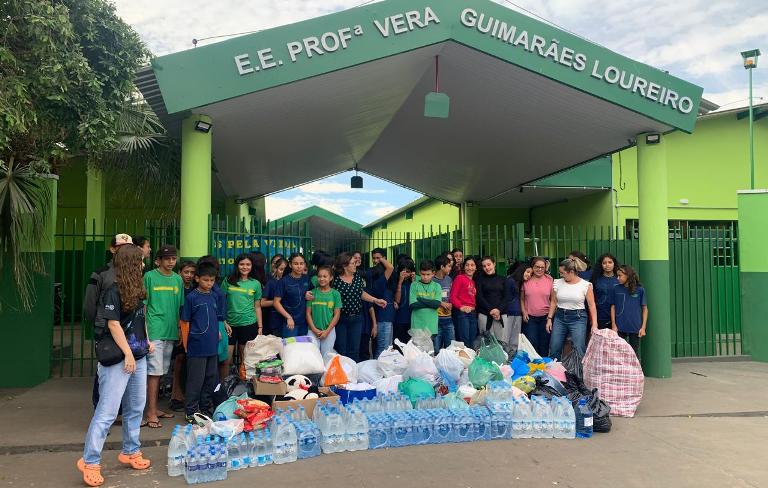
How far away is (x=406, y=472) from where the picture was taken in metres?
4.60

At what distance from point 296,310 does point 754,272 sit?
7.96 meters

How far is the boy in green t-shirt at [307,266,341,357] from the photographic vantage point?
6.79 meters

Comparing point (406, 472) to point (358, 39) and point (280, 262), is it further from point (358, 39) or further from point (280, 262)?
point (358, 39)

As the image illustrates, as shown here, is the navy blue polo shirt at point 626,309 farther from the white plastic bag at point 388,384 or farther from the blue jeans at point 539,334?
the white plastic bag at point 388,384

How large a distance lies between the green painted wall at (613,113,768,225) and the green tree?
41.0ft

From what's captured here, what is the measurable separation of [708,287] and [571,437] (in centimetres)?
570

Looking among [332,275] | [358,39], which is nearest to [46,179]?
[332,275]

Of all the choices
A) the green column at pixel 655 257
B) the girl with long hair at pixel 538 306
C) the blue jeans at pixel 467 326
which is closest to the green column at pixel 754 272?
the green column at pixel 655 257

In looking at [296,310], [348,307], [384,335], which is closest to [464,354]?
[384,335]

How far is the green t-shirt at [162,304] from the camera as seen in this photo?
18.7 feet

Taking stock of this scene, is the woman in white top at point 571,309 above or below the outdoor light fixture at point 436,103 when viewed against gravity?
below

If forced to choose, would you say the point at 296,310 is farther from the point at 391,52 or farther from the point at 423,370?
the point at 391,52

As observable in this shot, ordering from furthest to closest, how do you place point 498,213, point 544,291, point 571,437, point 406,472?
point 498,213
point 544,291
point 571,437
point 406,472

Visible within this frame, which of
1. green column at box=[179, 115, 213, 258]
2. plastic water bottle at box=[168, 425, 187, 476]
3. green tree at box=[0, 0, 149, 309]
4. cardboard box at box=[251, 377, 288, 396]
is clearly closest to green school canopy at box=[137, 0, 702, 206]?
green column at box=[179, 115, 213, 258]
